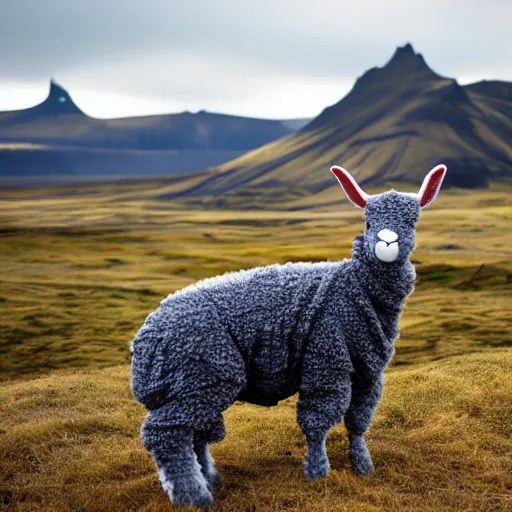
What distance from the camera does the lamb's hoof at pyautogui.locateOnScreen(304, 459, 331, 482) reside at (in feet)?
21.4

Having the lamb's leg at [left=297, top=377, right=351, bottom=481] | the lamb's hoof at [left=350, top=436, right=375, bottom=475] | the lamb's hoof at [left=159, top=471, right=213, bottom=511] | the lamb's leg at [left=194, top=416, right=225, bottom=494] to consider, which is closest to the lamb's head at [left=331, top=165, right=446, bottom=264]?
the lamb's leg at [left=297, top=377, right=351, bottom=481]

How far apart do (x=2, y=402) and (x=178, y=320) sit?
5.84 m

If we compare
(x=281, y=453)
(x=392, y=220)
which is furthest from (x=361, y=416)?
(x=392, y=220)

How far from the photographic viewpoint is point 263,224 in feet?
261

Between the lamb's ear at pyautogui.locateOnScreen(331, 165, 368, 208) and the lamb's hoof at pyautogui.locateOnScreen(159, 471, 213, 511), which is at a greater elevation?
the lamb's ear at pyautogui.locateOnScreen(331, 165, 368, 208)

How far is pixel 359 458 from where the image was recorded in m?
6.92

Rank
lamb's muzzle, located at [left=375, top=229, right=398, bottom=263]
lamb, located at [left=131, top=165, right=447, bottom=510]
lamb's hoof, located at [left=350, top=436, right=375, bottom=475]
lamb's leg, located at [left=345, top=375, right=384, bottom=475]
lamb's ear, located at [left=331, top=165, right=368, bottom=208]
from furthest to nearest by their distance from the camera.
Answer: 1. lamb's hoof, located at [left=350, top=436, right=375, bottom=475]
2. lamb's leg, located at [left=345, top=375, right=384, bottom=475]
3. lamb's ear, located at [left=331, top=165, right=368, bottom=208]
4. lamb, located at [left=131, top=165, right=447, bottom=510]
5. lamb's muzzle, located at [left=375, top=229, right=398, bottom=263]

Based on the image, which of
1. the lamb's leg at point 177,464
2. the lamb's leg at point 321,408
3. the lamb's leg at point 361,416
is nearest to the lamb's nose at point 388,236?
the lamb's leg at point 321,408

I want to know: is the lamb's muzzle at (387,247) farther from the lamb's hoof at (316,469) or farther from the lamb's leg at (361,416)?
the lamb's hoof at (316,469)

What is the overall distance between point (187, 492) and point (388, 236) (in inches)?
122

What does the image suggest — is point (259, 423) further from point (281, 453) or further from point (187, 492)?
point (187, 492)

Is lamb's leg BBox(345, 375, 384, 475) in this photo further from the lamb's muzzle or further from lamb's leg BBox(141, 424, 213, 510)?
lamb's leg BBox(141, 424, 213, 510)

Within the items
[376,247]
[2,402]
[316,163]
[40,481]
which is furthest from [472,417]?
[316,163]

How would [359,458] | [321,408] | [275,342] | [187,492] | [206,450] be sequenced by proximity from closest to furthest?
[187,492], [275,342], [321,408], [206,450], [359,458]
